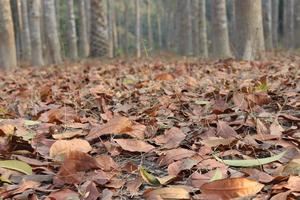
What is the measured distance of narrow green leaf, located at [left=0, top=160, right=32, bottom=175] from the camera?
187 cm

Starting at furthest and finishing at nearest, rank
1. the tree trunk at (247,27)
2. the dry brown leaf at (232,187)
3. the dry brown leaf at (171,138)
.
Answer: the tree trunk at (247,27)
the dry brown leaf at (171,138)
the dry brown leaf at (232,187)

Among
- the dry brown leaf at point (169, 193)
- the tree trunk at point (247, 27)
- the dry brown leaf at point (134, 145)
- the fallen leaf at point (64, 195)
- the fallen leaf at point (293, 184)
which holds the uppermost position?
the tree trunk at point (247, 27)

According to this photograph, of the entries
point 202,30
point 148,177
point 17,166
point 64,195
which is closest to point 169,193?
point 148,177

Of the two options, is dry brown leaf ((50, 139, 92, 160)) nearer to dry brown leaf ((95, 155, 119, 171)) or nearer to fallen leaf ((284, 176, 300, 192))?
dry brown leaf ((95, 155, 119, 171))

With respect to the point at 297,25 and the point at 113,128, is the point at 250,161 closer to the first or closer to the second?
the point at 113,128

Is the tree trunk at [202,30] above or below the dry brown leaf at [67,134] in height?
above

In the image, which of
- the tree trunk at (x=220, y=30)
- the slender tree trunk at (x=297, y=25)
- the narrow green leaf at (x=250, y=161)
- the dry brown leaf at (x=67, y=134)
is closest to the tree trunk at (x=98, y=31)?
the tree trunk at (x=220, y=30)

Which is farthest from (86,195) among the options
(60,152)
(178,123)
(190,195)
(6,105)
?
(6,105)

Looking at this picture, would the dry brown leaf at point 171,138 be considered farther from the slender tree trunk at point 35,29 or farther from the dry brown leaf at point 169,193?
the slender tree trunk at point 35,29

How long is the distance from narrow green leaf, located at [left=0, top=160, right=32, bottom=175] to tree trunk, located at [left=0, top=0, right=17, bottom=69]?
8125mm

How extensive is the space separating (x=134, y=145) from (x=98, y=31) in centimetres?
1163

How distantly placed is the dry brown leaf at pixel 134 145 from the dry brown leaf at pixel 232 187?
2.04 ft

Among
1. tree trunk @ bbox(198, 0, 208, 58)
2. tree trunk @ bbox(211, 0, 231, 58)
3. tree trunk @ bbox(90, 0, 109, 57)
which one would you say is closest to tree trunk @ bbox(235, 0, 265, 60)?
tree trunk @ bbox(211, 0, 231, 58)

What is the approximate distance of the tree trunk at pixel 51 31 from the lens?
10.8m
